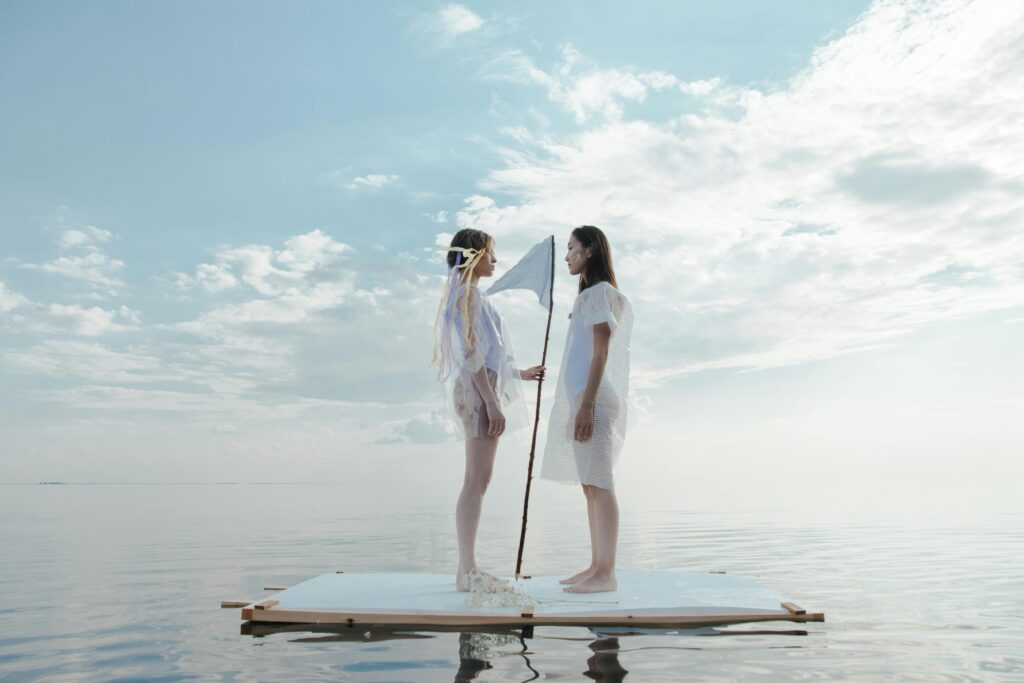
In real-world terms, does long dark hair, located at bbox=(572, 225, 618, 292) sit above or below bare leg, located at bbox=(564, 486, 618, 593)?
above

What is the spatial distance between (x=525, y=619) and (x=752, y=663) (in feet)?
4.78

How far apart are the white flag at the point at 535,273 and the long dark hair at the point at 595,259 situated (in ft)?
1.35

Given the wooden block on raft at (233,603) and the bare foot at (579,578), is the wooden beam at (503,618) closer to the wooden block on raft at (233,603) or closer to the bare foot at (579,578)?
the wooden block on raft at (233,603)

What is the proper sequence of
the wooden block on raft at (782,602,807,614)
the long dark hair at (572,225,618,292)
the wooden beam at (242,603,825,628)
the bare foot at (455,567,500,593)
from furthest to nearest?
1. the long dark hair at (572,225,618,292)
2. the bare foot at (455,567,500,593)
3. the wooden block on raft at (782,602,807,614)
4. the wooden beam at (242,603,825,628)

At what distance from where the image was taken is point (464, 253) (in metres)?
5.69

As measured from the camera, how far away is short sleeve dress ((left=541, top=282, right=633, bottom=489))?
558cm

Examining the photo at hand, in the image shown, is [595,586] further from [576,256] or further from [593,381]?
[576,256]

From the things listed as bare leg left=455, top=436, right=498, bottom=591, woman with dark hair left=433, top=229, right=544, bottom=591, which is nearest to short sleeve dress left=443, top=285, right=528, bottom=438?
woman with dark hair left=433, top=229, right=544, bottom=591

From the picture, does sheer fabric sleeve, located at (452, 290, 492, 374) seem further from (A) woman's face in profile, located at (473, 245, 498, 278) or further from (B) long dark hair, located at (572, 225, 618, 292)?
(B) long dark hair, located at (572, 225, 618, 292)

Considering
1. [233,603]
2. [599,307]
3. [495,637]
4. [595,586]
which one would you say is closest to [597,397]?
[599,307]

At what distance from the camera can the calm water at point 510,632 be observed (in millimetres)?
4027

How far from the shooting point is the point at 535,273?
20.6 feet

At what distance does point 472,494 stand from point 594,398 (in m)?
1.08

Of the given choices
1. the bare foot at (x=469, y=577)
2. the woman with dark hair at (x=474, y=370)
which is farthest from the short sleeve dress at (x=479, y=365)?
the bare foot at (x=469, y=577)
